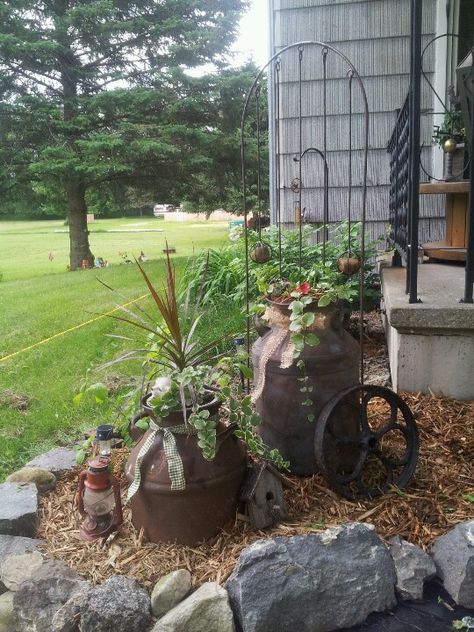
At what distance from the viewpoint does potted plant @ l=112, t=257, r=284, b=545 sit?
1.60 meters

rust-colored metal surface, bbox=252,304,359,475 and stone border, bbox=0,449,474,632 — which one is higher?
rust-colored metal surface, bbox=252,304,359,475

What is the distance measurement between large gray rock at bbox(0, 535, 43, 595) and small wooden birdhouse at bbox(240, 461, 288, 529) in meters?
0.61

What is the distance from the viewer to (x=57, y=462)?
86.6 inches

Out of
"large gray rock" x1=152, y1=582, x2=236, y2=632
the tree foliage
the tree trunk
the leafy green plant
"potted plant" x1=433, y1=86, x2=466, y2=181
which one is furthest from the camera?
the tree trunk

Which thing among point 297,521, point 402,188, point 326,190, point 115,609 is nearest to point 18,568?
point 115,609

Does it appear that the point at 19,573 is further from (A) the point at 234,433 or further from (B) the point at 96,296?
(B) the point at 96,296

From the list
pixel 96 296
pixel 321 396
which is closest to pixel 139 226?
pixel 96 296

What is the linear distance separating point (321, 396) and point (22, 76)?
30.2ft

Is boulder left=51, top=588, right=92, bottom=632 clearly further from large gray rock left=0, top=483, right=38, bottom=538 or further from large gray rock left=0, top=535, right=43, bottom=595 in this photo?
large gray rock left=0, top=483, right=38, bottom=538

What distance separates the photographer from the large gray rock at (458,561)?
1.47 metres

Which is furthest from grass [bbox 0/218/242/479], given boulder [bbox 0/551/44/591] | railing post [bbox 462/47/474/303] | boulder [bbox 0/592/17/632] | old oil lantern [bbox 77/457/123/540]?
railing post [bbox 462/47/474/303]

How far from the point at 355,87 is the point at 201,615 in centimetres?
436

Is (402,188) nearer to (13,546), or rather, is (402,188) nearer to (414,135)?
(414,135)

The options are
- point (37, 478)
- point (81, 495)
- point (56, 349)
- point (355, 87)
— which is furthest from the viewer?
point (355, 87)
